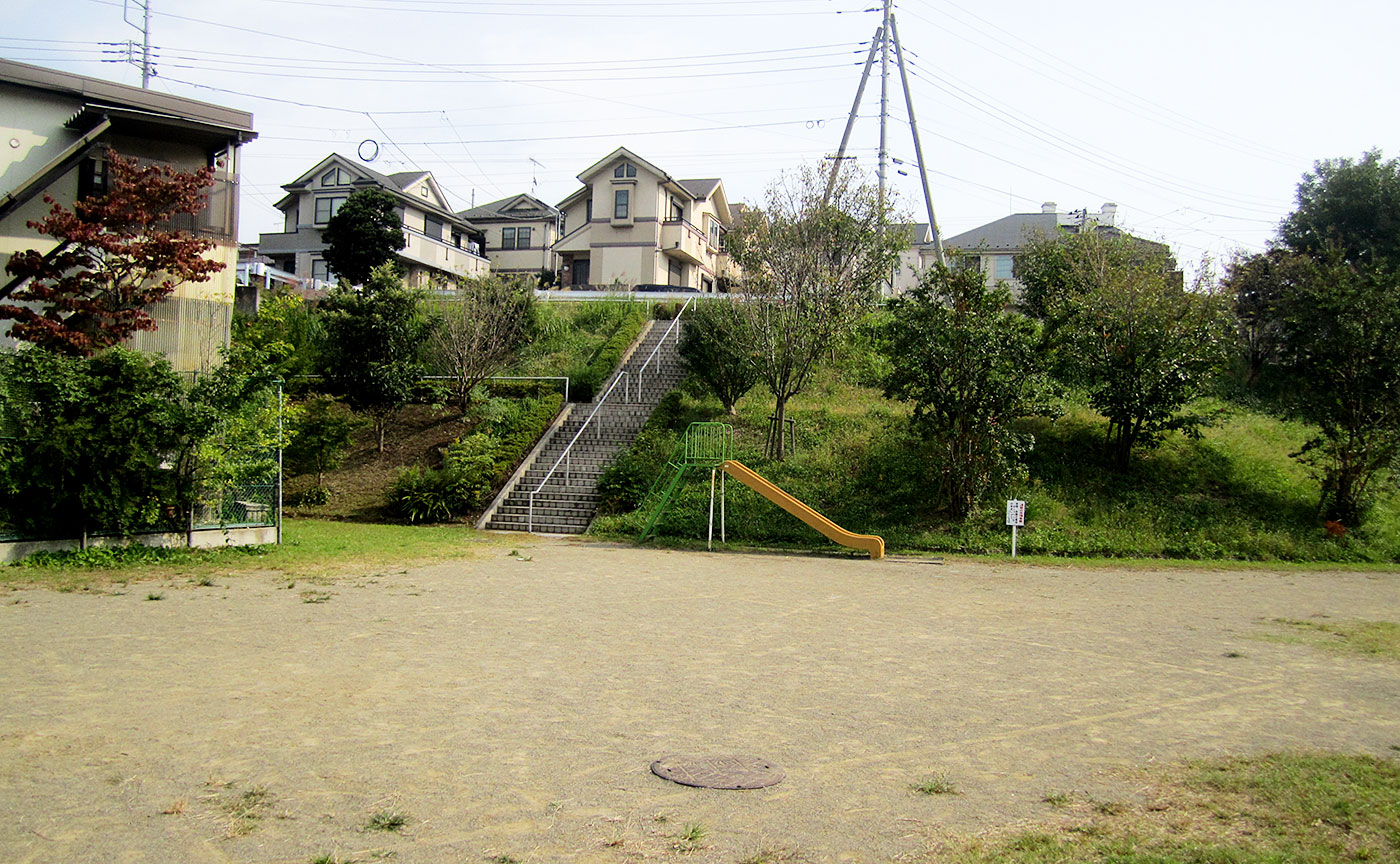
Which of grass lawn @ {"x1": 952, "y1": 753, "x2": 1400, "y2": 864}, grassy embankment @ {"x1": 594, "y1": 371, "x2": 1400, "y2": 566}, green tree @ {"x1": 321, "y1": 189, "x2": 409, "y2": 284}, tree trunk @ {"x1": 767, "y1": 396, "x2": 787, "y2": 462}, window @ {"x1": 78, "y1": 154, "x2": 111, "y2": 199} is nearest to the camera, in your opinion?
grass lawn @ {"x1": 952, "y1": 753, "x2": 1400, "y2": 864}

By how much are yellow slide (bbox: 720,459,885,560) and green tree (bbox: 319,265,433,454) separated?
10341mm

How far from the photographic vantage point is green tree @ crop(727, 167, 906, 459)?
75.3ft

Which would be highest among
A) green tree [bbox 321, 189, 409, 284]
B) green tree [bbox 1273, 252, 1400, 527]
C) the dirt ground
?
green tree [bbox 321, 189, 409, 284]

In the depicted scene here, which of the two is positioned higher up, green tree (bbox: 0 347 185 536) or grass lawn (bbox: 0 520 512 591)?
green tree (bbox: 0 347 185 536)

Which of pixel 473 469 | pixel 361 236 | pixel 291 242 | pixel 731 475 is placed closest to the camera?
pixel 731 475

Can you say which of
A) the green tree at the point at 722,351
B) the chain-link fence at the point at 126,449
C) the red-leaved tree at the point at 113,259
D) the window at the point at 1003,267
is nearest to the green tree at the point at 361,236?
the green tree at the point at 722,351

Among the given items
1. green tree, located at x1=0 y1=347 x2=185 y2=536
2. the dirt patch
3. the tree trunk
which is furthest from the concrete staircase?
green tree, located at x1=0 y1=347 x2=185 y2=536

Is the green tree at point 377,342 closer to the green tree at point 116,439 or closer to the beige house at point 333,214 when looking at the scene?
the green tree at point 116,439

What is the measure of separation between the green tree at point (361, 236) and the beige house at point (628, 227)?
9571 mm

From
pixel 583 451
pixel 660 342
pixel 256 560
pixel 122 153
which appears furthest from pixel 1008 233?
pixel 256 560

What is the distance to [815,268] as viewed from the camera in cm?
2308

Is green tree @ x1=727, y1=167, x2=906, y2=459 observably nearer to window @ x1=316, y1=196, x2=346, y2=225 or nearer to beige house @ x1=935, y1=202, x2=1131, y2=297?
beige house @ x1=935, y1=202, x2=1131, y2=297

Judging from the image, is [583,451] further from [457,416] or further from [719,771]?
[719,771]

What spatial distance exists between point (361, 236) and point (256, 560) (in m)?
26.7
